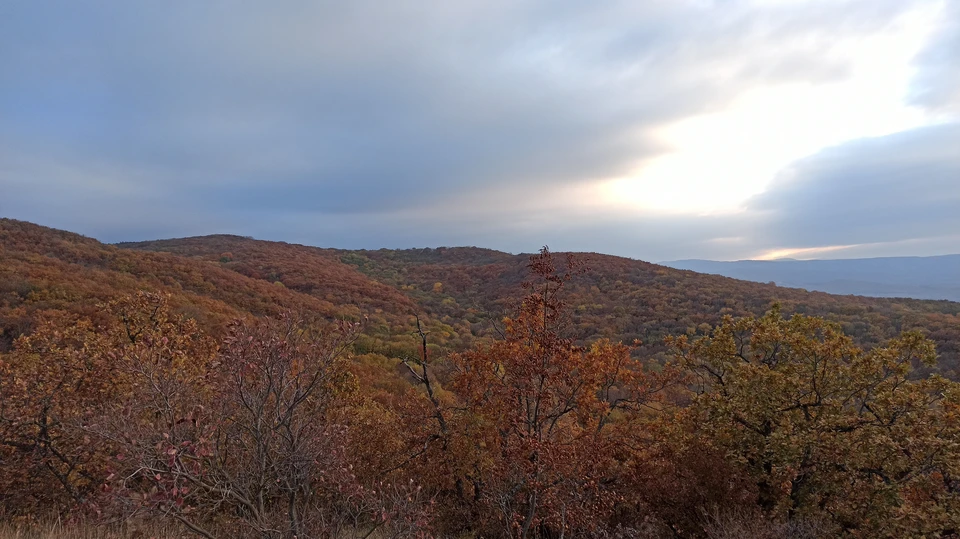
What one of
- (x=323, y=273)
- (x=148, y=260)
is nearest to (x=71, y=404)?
(x=148, y=260)

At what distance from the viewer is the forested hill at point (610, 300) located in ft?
96.0

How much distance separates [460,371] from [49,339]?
7.69 metres

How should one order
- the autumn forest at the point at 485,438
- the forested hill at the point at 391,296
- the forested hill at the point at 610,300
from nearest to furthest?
the autumn forest at the point at 485,438 < the forested hill at the point at 391,296 < the forested hill at the point at 610,300

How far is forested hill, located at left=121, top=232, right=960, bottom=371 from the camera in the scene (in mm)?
29250

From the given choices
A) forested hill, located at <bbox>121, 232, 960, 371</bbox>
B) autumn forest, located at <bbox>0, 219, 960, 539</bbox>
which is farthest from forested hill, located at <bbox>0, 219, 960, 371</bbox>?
autumn forest, located at <bbox>0, 219, 960, 539</bbox>

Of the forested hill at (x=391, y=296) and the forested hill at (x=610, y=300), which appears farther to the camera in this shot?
the forested hill at (x=610, y=300)

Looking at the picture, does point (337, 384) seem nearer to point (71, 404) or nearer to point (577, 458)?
point (71, 404)

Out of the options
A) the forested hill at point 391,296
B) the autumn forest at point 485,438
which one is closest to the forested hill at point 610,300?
the forested hill at point 391,296

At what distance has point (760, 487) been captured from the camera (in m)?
9.02

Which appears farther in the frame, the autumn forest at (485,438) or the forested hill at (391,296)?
the forested hill at (391,296)

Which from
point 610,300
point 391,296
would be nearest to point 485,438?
point 610,300

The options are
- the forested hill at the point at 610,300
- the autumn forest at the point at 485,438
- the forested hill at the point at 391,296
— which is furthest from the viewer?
the forested hill at the point at 610,300

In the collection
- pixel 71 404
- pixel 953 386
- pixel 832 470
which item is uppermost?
pixel 953 386

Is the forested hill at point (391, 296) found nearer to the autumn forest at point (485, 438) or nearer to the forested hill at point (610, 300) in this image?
the forested hill at point (610, 300)
